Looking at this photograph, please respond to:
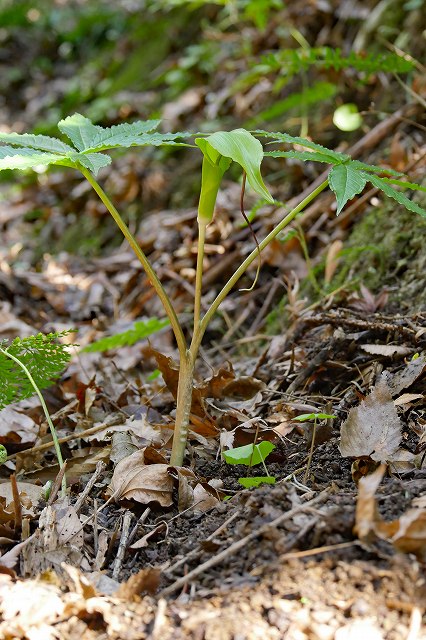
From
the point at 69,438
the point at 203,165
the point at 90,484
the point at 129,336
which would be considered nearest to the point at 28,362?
the point at 69,438

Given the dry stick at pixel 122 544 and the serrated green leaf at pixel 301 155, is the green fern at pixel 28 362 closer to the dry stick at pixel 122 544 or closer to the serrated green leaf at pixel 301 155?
the dry stick at pixel 122 544

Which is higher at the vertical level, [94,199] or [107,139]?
[107,139]

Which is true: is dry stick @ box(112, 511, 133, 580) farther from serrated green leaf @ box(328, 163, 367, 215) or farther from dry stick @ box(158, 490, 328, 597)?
serrated green leaf @ box(328, 163, 367, 215)

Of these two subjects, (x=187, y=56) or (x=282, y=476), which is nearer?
(x=282, y=476)

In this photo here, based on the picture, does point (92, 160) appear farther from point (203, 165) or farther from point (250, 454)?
point (250, 454)

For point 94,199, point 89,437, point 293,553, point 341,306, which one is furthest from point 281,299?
point 94,199

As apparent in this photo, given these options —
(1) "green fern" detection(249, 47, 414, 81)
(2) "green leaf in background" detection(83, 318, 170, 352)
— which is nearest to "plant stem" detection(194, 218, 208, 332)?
(2) "green leaf in background" detection(83, 318, 170, 352)

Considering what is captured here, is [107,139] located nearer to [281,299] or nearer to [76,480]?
[76,480]
